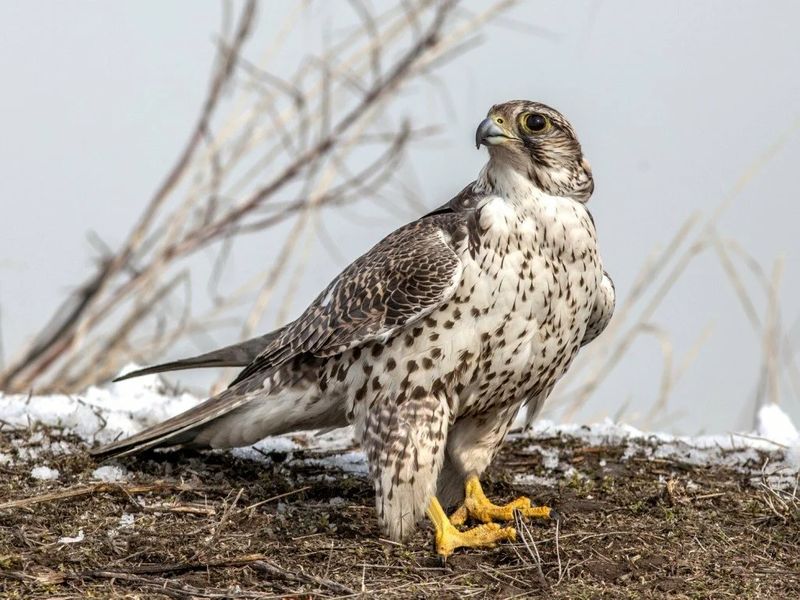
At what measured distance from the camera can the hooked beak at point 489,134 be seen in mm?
4035

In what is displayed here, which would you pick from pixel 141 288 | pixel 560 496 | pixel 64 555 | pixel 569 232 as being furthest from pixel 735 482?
pixel 141 288

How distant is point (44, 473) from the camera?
466 centimetres

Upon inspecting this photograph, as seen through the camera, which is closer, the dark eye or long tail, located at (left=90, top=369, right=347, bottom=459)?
the dark eye

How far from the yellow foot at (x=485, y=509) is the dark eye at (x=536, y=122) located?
4.25 feet

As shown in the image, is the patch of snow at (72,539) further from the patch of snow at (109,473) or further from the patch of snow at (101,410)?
the patch of snow at (101,410)

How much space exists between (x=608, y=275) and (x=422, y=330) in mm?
996

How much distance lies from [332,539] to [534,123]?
1554 millimetres

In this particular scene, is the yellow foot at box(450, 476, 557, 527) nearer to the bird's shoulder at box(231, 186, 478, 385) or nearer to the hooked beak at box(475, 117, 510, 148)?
the bird's shoulder at box(231, 186, 478, 385)

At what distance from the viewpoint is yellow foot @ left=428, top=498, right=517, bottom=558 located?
399cm

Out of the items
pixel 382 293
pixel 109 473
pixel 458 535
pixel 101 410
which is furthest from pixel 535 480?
pixel 101 410

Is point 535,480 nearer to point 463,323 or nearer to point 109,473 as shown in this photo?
point 463,323

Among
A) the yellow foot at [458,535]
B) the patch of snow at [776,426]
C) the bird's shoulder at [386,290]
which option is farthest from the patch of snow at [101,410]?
the patch of snow at [776,426]

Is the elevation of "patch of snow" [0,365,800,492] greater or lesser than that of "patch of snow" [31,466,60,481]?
greater

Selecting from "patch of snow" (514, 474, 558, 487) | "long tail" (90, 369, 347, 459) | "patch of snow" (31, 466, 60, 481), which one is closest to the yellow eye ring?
"long tail" (90, 369, 347, 459)
